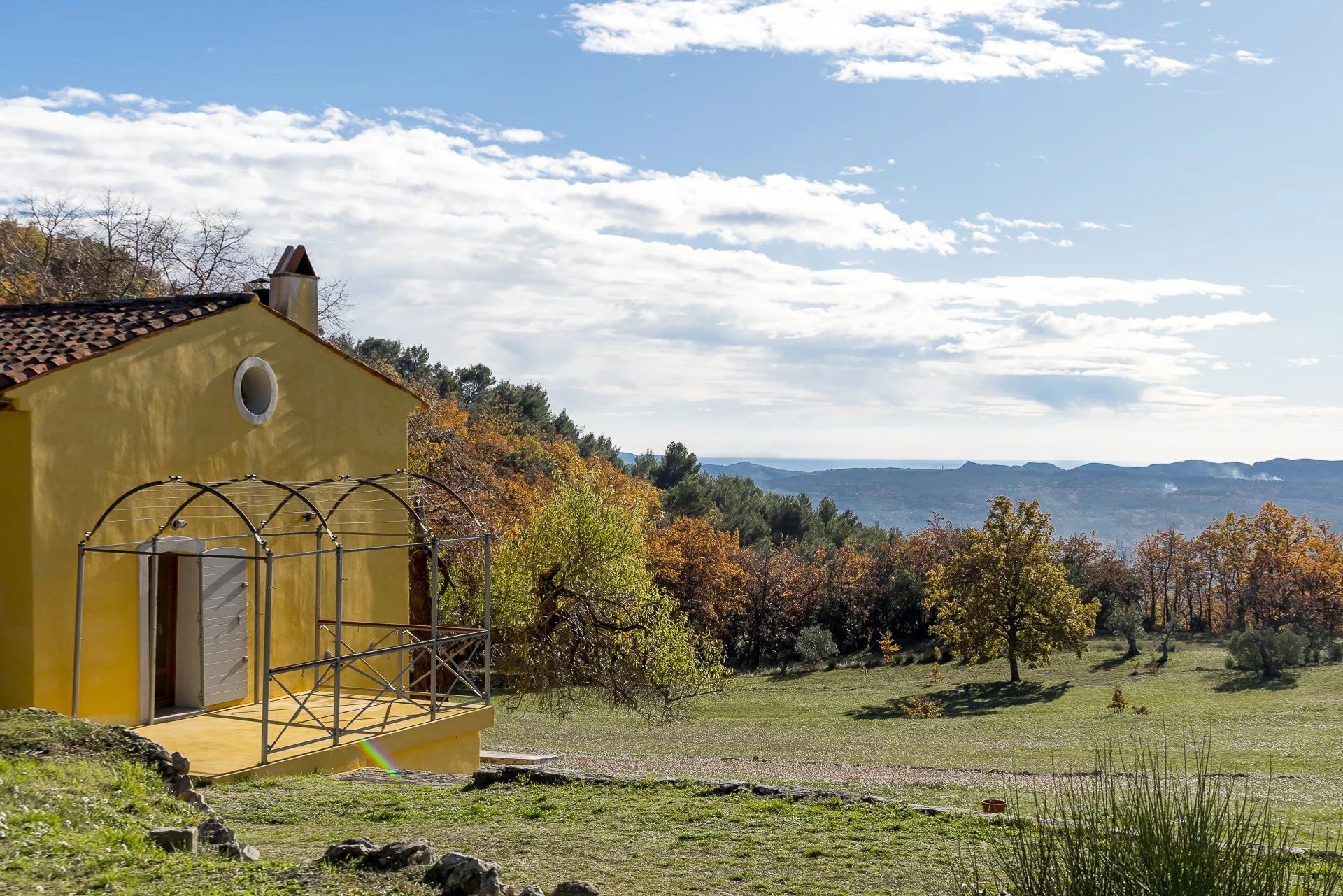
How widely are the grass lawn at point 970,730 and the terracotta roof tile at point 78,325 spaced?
8.53 m

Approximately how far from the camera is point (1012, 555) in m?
37.9

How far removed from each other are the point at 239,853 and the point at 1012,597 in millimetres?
33310

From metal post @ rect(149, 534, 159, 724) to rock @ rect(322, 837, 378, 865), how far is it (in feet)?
20.0

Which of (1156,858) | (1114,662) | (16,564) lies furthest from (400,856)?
(1114,662)

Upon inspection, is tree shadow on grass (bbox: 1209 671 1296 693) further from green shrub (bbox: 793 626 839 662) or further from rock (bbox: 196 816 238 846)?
rock (bbox: 196 816 238 846)

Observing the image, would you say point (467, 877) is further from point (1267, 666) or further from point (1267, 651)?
point (1267, 651)

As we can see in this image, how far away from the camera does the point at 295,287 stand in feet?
56.2

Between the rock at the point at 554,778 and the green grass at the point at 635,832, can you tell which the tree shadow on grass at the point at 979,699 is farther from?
the green grass at the point at 635,832

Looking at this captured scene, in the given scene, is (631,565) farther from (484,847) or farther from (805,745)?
(484,847)

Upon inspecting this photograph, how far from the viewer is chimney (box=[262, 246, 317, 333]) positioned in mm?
17109

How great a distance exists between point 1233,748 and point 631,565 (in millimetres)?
13817

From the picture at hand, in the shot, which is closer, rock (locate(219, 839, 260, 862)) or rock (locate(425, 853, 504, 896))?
rock (locate(425, 853, 504, 896))

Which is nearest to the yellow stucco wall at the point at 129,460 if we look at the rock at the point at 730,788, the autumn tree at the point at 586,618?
the rock at the point at 730,788

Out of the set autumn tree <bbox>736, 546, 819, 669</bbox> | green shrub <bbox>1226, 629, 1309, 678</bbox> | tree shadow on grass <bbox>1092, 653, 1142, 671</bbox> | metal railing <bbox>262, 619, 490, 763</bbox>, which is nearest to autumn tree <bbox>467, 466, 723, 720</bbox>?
metal railing <bbox>262, 619, 490, 763</bbox>
